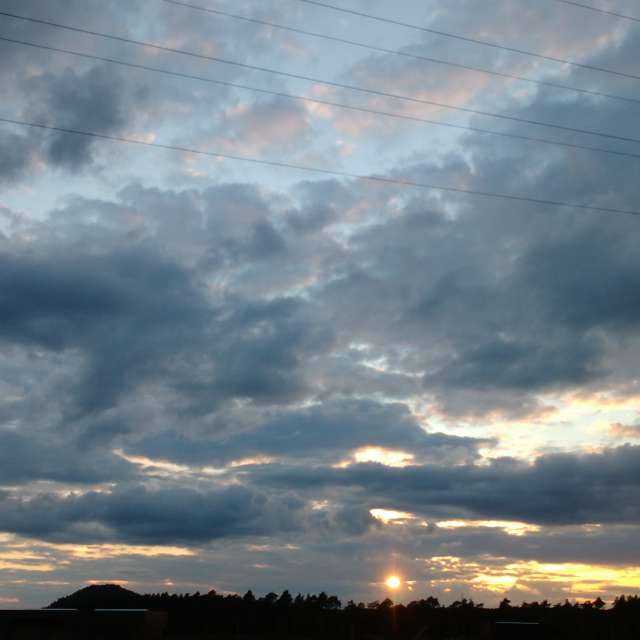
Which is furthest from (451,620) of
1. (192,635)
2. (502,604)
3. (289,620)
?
(502,604)

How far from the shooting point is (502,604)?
16125 cm

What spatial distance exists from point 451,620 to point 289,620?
26730 mm

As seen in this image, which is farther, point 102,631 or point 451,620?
point 451,620

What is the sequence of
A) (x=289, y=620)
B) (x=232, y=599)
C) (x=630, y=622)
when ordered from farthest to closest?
(x=232, y=599) < (x=289, y=620) < (x=630, y=622)

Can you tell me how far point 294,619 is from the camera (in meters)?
130

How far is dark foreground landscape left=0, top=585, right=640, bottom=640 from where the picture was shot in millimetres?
90500

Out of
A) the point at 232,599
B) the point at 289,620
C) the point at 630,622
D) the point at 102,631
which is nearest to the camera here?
the point at 102,631

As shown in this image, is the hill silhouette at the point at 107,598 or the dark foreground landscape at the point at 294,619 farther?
the hill silhouette at the point at 107,598

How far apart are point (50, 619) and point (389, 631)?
→ 198 ft

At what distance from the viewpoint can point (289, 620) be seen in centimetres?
12925

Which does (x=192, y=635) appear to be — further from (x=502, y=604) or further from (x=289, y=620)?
(x=502, y=604)

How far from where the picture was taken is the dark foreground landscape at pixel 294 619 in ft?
297

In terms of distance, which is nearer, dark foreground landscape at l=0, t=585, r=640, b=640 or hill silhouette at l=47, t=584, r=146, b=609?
dark foreground landscape at l=0, t=585, r=640, b=640

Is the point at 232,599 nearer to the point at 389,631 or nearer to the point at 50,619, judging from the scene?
the point at 389,631
